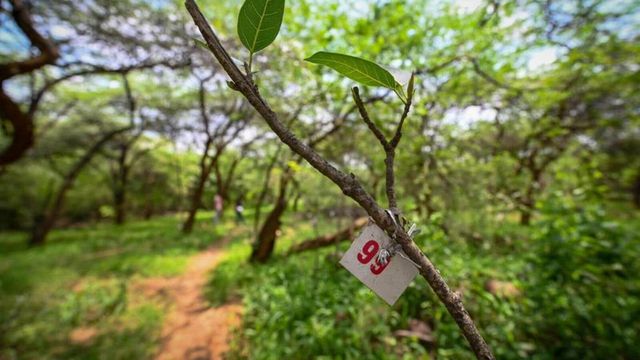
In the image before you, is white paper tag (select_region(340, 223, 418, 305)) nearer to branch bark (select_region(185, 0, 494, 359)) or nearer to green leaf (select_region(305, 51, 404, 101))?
branch bark (select_region(185, 0, 494, 359))

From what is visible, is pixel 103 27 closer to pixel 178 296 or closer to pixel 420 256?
pixel 178 296

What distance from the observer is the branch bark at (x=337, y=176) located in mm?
491

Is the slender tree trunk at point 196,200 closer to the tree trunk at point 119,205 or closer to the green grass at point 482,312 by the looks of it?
the green grass at point 482,312

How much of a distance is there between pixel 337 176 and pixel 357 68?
20cm

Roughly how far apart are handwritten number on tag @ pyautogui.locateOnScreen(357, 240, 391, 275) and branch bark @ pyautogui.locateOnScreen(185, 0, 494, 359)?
12 centimetres

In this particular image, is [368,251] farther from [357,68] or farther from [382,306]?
[382,306]

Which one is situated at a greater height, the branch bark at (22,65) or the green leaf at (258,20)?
the branch bark at (22,65)

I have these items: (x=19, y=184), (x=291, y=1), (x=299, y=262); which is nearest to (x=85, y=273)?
(x=299, y=262)

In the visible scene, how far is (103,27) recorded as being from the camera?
5.21 metres

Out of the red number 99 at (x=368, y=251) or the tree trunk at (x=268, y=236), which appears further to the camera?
the tree trunk at (x=268, y=236)

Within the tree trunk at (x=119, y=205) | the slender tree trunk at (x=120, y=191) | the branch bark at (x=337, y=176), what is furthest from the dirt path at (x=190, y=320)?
the tree trunk at (x=119, y=205)

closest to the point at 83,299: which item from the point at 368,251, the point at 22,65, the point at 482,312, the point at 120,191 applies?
the point at 22,65

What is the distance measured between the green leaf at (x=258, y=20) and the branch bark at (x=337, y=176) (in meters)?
0.05

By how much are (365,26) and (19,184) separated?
16.5 m
